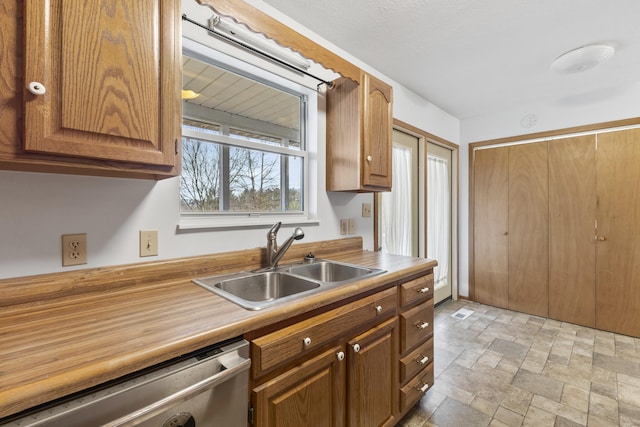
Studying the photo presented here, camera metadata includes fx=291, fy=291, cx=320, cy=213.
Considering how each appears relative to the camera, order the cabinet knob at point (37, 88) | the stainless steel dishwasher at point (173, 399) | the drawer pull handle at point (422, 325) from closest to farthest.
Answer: the stainless steel dishwasher at point (173, 399), the cabinet knob at point (37, 88), the drawer pull handle at point (422, 325)

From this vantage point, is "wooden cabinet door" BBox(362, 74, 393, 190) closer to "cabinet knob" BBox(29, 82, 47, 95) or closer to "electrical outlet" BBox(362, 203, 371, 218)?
"electrical outlet" BBox(362, 203, 371, 218)

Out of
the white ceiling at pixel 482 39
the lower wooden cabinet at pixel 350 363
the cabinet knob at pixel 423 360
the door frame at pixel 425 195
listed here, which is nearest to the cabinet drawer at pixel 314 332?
the lower wooden cabinet at pixel 350 363

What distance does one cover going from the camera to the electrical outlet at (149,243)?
1257 mm

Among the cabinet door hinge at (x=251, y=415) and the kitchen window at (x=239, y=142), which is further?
the kitchen window at (x=239, y=142)

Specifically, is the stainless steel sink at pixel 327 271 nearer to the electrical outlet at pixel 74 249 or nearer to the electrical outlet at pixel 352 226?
the electrical outlet at pixel 352 226

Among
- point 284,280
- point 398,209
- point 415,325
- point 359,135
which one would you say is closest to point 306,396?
point 284,280

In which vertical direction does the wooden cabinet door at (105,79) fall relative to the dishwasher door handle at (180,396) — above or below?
above

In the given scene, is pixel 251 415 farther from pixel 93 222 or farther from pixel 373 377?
pixel 93 222

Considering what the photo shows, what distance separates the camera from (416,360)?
1658 mm

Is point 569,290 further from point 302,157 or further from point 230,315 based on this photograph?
point 230,315

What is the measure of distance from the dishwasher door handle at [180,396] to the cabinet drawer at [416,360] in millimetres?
1048

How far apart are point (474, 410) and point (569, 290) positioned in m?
2.12

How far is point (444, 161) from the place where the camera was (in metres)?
3.63

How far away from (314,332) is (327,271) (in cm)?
72
